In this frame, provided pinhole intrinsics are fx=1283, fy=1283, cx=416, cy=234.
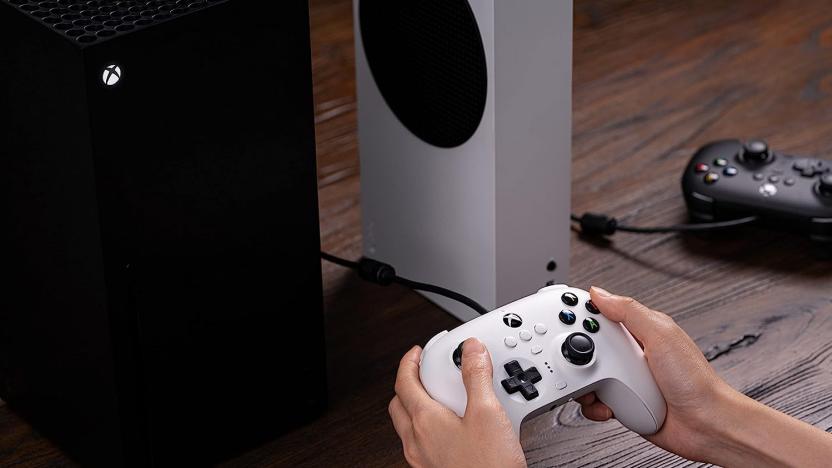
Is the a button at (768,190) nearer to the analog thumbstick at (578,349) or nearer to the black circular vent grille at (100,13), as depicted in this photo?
the analog thumbstick at (578,349)

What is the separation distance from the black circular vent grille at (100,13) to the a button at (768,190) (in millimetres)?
477

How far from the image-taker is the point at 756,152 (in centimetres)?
97

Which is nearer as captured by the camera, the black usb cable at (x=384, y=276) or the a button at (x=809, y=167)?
the black usb cable at (x=384, y=276)

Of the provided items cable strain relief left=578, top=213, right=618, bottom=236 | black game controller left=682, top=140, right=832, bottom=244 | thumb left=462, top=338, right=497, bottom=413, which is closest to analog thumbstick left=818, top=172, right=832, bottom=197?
black game controller left=682, top=140, right=832, bottom=244

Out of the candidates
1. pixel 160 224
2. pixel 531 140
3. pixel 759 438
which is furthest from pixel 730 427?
pixel 160 224

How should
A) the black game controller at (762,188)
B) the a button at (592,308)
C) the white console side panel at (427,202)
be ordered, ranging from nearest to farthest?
the a button at (592,308) → the white console side panel at (427,202) → the black game controller at (762,188)

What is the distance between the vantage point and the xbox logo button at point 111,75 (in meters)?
0.62

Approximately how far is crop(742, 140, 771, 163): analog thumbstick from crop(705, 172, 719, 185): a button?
3 centimetres

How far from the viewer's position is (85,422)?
75cm

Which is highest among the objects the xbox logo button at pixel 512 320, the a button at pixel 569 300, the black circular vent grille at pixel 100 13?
the black circular vent grille at pixel 100 13

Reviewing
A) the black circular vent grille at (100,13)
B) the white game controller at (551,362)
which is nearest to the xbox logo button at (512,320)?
the white game controller at (551,362)

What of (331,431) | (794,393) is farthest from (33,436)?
(794,393)

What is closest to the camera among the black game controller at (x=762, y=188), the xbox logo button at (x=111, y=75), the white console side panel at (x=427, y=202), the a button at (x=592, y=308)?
the xbox logo button at (x=111, y=75)

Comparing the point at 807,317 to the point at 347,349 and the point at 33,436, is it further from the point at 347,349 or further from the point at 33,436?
the point at 33,436
